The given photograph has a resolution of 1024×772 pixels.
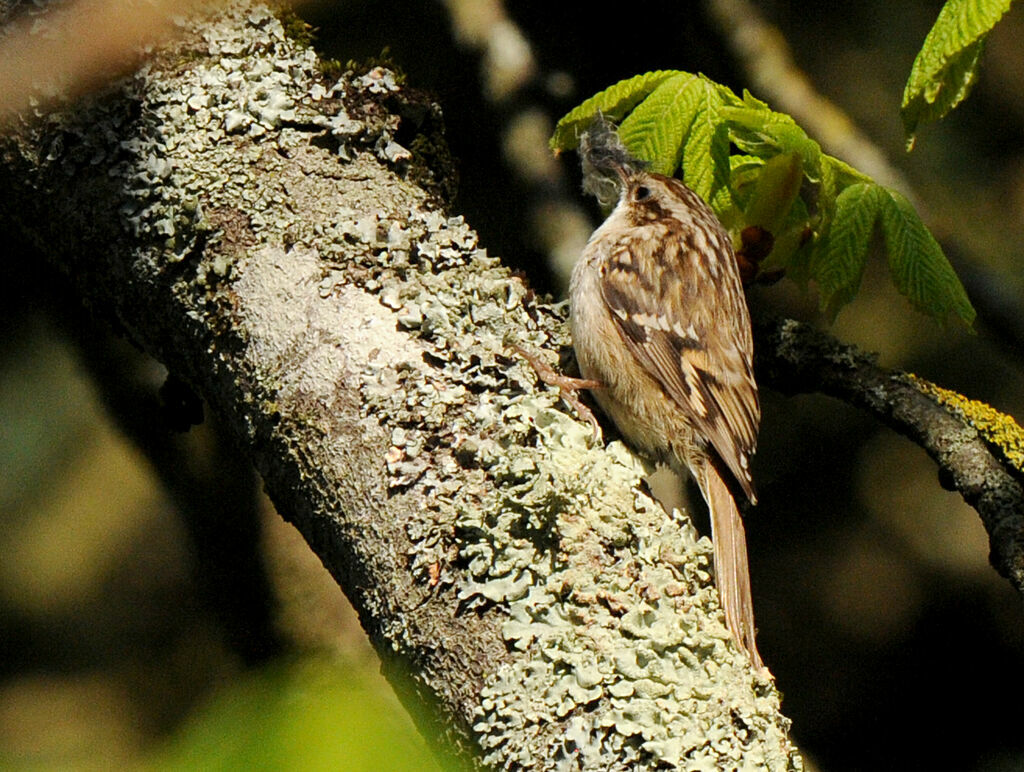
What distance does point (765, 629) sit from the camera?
3338 millimetres

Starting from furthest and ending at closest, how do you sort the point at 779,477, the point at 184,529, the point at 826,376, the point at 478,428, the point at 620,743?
the point at 779,477 → the point at 184,529 → the point at 826,376 → the point at 478,428 → the point at 620,743

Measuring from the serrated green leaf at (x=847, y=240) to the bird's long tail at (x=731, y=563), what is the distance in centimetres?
45

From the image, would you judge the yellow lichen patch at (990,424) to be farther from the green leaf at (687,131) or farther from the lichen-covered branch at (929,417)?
the green leaf at (687,131)

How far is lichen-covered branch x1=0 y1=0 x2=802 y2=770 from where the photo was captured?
1331mm

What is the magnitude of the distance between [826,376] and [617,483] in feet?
2.65

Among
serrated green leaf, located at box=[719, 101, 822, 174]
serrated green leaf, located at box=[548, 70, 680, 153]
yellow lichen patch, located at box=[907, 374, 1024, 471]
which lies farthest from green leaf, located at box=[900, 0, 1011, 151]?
yellow lichen patch, located at box=[907, 374, 1024, 471]

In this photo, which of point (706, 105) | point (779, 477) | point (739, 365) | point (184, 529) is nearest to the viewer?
point (706, 105)

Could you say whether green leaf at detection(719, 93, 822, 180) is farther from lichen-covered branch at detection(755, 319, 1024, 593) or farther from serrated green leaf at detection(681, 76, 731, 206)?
lichen-covered branch at detection(755, 319, 1024, 593)

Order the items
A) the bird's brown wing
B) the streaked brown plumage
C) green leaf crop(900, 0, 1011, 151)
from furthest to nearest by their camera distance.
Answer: the bird's brown wing < the streaked brown plumage < green leaf crop(900, 0, 1011, 151)

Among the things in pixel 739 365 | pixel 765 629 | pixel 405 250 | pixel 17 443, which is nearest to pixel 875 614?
pixel 765 629

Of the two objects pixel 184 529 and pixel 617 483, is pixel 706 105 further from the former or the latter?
pixel 184 529

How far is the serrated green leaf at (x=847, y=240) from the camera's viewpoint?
6.40ft

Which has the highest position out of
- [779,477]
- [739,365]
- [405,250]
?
[405,250]

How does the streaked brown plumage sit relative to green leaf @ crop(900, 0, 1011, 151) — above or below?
below
